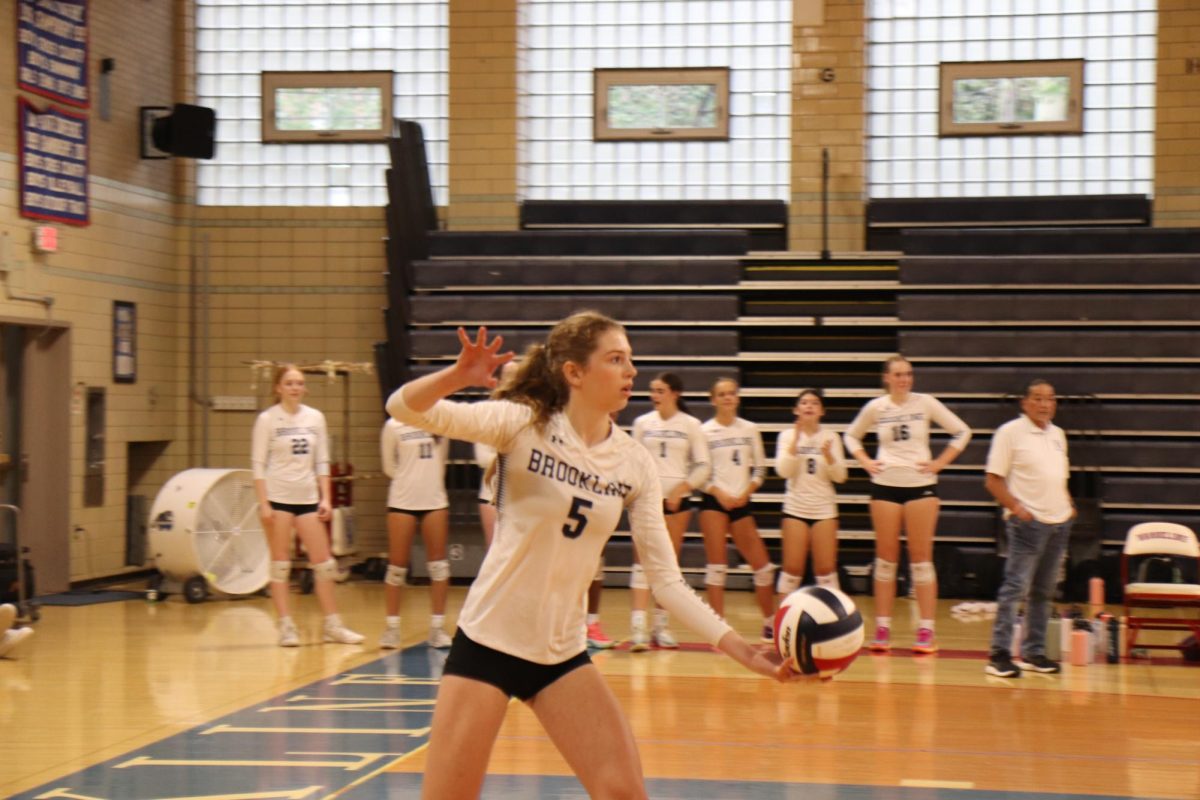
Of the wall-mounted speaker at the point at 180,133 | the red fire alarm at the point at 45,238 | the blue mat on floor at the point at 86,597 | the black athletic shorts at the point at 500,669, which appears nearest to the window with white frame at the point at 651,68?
the wall-mounted speaker at the point at 180,133

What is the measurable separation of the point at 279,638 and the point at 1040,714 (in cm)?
532

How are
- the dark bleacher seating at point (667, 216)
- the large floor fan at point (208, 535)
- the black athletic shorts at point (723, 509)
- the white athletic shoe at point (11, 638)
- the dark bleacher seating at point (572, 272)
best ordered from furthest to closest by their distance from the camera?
the dark bleacher seating at point (667, 216) < the dark bleacher seating at point (572, 272) < the large floor fan at point (208, 535) < the black athletic shorts at point (723, 509) < the white athletic shoe at point (11, 638)

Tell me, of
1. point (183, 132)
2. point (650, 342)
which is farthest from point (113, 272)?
point (650, 342)

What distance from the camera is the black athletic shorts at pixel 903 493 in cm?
988

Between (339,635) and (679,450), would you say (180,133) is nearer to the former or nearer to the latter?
(339,635)

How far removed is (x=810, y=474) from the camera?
998 centimetres

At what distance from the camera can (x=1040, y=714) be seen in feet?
25.7

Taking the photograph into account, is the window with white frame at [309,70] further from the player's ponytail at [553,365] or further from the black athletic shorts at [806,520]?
the player's ponytail at [553,365]

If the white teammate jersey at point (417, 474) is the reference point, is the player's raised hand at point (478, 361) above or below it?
above

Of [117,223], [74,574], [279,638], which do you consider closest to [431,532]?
[279,638]

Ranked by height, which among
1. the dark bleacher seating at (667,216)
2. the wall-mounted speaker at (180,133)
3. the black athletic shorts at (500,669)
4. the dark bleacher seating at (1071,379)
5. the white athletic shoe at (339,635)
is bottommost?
the white athletic shoe at (339,635)

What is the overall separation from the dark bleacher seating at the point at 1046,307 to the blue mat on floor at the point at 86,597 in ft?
26.2

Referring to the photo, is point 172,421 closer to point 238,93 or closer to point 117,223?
point 117,223

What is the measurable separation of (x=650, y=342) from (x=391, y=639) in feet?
18.8
